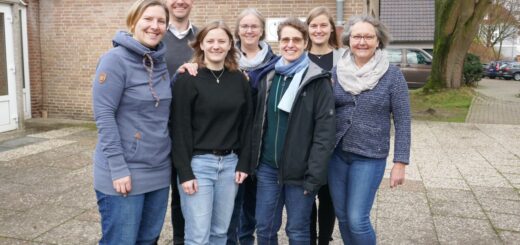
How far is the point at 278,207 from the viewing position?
3.22m

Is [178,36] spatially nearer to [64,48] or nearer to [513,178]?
[513,178]

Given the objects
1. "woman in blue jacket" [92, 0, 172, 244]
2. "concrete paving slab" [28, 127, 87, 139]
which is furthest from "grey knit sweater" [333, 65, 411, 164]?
"concrete paving slab" [28, 127, 87, 139]

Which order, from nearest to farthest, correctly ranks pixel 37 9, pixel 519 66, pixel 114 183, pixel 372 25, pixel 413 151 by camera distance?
pixel 114 183
pixel 372 25
pixel 413 151
pixel 37 9
pixel 519 66

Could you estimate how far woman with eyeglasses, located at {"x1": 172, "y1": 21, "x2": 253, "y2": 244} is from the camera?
113 inches

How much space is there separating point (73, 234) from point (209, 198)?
1.90m

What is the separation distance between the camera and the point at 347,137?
10.2 ft

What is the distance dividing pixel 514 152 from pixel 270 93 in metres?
6.73

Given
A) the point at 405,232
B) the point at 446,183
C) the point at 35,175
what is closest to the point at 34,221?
the point at 35,175

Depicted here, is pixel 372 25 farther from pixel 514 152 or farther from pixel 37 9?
pixel 37 9

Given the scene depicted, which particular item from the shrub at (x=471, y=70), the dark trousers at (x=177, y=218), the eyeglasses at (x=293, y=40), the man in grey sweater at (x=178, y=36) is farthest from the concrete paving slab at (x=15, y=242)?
the shrub at (x=471, y=70)

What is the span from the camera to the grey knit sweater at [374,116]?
3.04 m

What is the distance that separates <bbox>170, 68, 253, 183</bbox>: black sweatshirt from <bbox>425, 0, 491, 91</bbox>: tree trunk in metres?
13.9

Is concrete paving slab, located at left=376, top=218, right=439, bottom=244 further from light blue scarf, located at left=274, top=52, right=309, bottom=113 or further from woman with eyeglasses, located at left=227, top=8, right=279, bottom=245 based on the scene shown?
light blue scarf, located at left=274, top=52, right=309, bottom=113

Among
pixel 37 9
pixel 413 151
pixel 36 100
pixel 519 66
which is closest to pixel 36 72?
pixel 36 100
